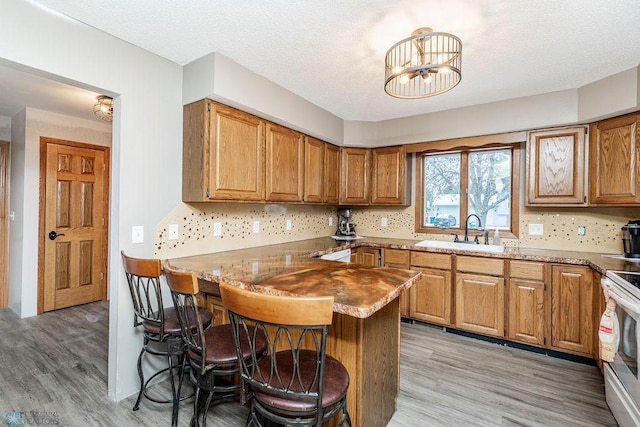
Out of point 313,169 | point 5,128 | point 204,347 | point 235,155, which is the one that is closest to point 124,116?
point 235,155

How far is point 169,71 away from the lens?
2283mm

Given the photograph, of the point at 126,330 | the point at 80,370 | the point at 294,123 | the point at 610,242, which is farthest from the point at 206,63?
the point at 610,242

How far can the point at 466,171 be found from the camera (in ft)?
11.8

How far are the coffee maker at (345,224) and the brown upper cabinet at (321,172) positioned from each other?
46 centimetres

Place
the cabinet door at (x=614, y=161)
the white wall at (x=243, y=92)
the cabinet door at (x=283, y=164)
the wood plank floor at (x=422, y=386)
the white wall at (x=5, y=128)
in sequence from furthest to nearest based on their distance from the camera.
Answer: the white wall at (x=5, y=128)
the cabinet door at (x=283, y=164)
the cabinet door at (x=614, y=161)
the white wall at (x=243, y=92)
the wood plank floor at (x=422, y=386)

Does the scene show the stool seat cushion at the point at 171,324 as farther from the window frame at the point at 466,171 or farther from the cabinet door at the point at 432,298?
the window frame at the point at 466,171

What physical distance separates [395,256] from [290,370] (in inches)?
91.6

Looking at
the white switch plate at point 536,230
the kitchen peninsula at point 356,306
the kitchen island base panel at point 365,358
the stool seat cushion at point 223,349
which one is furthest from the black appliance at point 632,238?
the stool seat cushion at point 223,349

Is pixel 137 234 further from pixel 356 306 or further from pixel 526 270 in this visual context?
pixel 526 270

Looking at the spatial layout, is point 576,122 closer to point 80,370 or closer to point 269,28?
point 269,28

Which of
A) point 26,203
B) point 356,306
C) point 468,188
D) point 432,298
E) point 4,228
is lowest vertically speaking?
point 432,298

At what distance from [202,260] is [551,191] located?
10.3ft

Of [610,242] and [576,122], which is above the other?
[576,122]

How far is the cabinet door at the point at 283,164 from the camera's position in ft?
9.16
